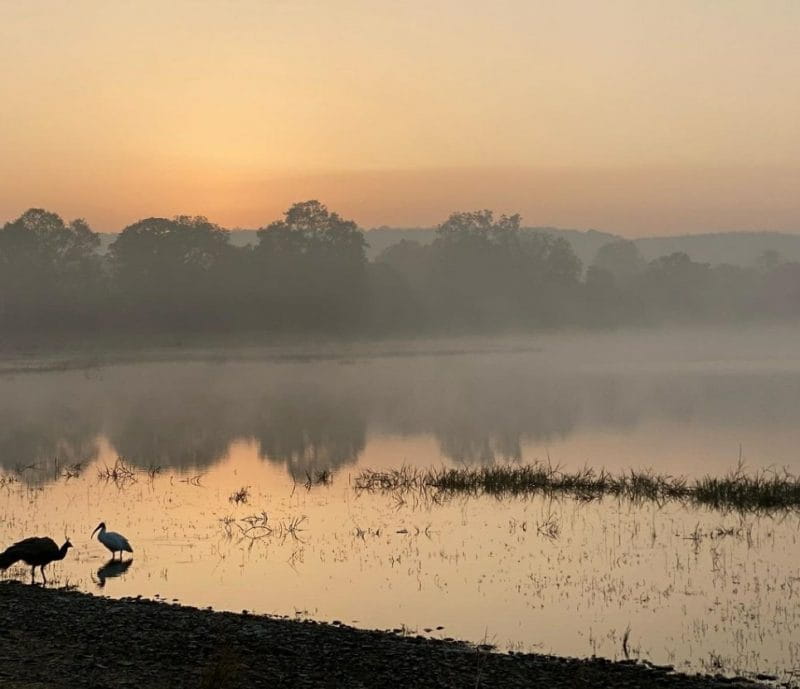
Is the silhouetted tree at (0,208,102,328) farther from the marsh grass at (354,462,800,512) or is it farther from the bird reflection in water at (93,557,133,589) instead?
the bird reflection in water at (93,557,133,589)

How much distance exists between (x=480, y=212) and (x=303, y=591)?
5546 inches

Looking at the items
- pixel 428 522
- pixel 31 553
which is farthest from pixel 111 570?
pixel 428 522

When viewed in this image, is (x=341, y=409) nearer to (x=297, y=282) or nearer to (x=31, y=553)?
(x=31, y=553)

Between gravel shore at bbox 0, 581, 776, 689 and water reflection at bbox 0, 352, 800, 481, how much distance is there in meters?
16.1

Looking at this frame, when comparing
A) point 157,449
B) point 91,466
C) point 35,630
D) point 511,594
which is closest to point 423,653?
point 511,594

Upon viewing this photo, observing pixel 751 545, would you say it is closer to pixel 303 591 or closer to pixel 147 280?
pixel 303 591

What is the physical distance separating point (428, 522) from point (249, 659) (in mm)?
9821

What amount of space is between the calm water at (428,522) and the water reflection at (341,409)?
1.04 feet

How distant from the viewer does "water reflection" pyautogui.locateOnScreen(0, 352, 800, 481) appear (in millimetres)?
A: 36156

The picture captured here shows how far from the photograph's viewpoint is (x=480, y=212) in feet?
504

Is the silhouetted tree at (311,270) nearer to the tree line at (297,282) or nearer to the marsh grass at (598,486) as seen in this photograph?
the tree line at (297,282)

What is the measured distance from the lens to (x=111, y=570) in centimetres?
1703

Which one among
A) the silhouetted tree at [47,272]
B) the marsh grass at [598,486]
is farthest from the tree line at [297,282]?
the marsh grass at [598,486]

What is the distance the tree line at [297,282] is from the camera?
104m
